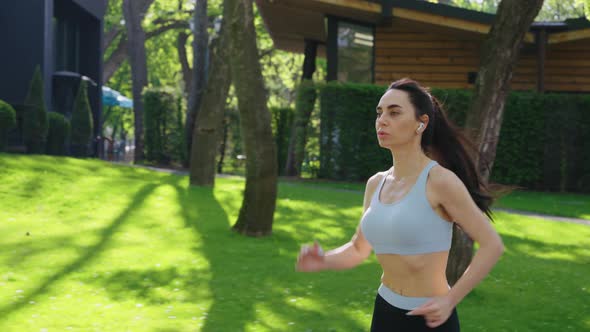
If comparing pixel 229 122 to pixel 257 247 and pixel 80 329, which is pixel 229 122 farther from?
pixel 80 329

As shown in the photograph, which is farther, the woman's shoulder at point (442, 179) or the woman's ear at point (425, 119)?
the woman's ear at point (425, 119)

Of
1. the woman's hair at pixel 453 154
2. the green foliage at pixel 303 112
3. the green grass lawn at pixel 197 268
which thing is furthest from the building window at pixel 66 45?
the woman's hair at pixel 453 154

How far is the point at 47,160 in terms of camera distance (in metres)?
19.4

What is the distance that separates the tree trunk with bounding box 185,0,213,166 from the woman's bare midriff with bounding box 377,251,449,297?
23.7 meters

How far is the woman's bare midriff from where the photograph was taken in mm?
3803

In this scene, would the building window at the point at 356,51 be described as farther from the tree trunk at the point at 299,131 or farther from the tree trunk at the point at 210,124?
the tree trunk at the point at 210,124

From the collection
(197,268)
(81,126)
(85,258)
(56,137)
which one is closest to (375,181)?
(197,268)

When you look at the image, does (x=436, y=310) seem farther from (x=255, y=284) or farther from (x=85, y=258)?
(x=85, y=258)

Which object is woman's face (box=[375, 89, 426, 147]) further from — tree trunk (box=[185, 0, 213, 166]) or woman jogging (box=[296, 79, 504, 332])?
tree trunk (box=[185, 0, 213, 166])

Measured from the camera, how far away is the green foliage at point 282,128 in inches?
1069

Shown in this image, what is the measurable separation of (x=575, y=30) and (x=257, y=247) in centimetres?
1589

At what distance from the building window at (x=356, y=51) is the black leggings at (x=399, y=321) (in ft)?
76.5

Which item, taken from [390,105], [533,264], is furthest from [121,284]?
[390,105]

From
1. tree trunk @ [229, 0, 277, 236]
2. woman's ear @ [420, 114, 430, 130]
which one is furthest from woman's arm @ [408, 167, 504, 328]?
tree trunk @ [229, 0, 277, 236]
